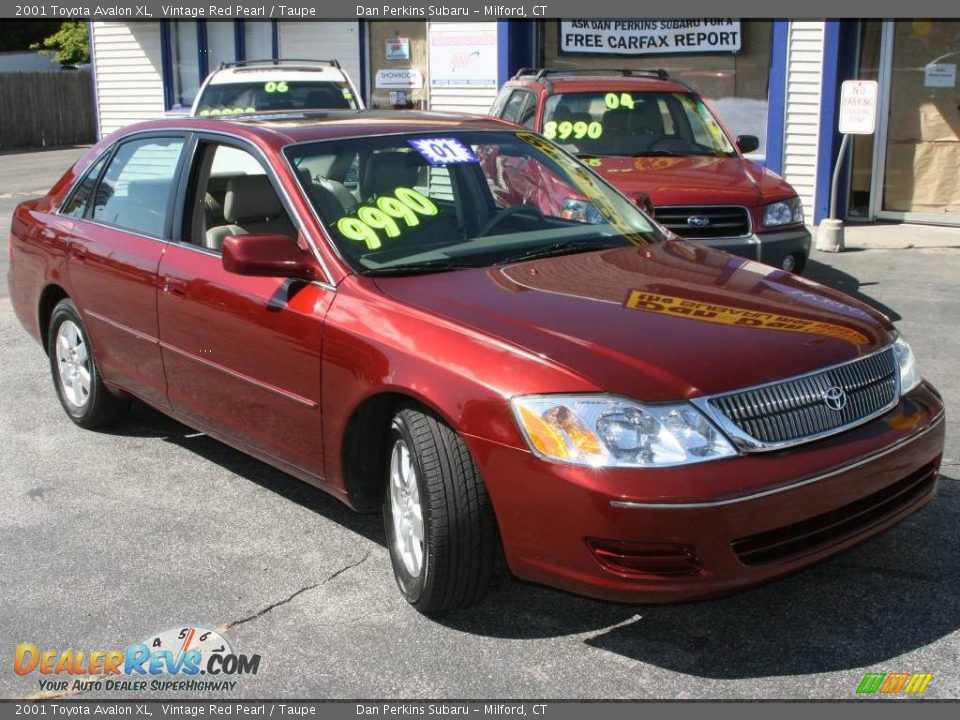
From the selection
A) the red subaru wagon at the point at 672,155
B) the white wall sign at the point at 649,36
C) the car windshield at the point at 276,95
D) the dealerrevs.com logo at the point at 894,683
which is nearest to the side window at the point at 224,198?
the dealerrevs.com logo at the point at 894,683

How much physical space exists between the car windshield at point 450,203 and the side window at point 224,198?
0.46 m

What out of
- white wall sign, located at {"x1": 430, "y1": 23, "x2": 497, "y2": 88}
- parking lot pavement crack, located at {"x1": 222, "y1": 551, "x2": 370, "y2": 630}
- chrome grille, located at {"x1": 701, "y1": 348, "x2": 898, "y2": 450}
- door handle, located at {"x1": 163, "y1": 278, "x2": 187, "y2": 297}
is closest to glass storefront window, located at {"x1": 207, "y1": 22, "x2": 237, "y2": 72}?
white wall sign, located at {"x1": 430, "y1": 23, "x2": 497, "y2": 88}

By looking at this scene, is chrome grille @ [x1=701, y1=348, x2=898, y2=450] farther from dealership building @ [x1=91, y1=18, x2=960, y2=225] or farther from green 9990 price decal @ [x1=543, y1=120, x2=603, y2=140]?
dealership building @ [x1=91, y1=18, x2=960, y2=225]

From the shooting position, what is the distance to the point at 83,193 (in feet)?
19.6

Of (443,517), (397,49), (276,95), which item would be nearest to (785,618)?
(443,517)

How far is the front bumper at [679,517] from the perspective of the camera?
333cm

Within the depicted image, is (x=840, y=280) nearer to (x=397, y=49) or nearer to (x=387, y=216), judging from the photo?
(x=387, y=216)

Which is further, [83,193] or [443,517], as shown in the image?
[83,193]

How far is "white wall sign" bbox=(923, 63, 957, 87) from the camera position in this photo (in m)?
13.0

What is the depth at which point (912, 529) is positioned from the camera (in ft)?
15.0
